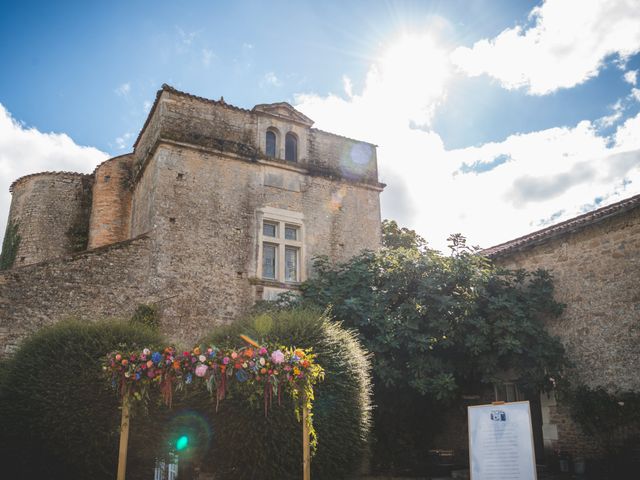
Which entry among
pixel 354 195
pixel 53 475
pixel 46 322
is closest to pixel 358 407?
pixel 53 475

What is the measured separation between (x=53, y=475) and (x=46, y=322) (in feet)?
13.1

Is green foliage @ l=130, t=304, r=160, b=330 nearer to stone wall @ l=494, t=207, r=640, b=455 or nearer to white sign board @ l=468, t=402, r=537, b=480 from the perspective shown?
white sign board @ l=468, t=402, r=537, b=480

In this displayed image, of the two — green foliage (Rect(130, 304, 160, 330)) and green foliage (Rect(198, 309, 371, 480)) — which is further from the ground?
green foliage (Rect(130, 304, 160, 330))

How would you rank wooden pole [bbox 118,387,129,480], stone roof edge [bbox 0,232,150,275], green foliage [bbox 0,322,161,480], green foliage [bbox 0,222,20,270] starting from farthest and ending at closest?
green foliage [bbox 0,222,20,270] → stone roof edge [bbox 0,232,150,275] → green foliage [bbox 0,322,161,480] → wooden pole [bbox 118,387,129,480]

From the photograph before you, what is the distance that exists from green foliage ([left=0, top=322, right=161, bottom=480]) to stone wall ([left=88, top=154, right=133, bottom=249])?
6884 mm

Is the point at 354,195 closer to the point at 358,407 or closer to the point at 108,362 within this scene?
the point at 358,407

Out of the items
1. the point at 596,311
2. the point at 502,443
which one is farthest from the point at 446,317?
the point at 502,443

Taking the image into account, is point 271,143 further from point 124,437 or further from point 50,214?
point 124,437

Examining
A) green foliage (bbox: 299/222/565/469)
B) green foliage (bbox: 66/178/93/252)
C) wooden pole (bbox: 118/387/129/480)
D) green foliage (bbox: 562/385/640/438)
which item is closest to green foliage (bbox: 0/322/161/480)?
wooden pole (bbox: 118/387/129/480)

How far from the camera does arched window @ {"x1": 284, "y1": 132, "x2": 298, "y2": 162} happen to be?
16.0m

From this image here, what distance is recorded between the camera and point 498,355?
1241 cm

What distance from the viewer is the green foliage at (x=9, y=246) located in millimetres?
15969

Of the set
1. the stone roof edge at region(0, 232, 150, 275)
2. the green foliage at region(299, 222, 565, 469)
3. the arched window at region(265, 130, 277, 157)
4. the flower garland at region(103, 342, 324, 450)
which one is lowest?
the flower garland at region(103, 342, 324, 450)

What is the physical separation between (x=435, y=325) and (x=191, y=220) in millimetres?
6475
